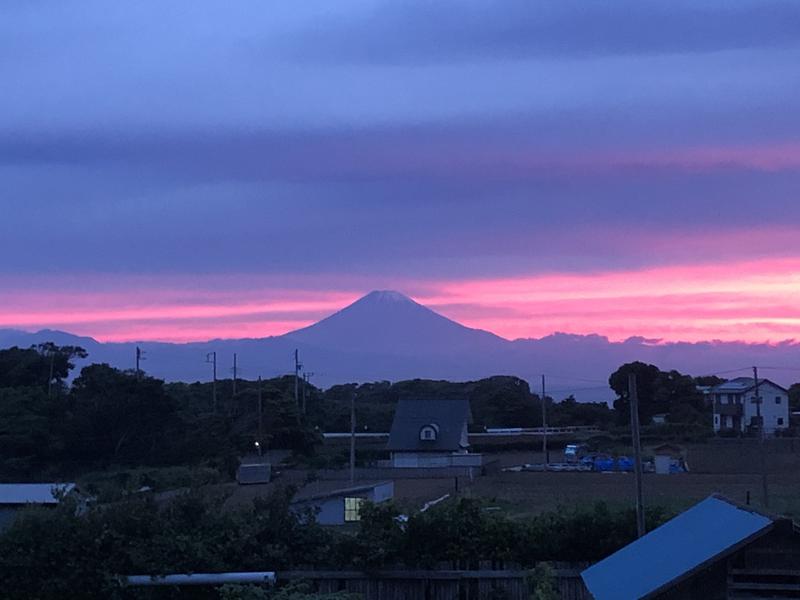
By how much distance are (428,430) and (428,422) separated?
0.55 metres

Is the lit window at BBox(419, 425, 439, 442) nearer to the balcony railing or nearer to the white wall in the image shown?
the balcony railing

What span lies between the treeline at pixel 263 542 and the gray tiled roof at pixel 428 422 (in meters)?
45.8

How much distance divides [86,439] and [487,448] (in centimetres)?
2600

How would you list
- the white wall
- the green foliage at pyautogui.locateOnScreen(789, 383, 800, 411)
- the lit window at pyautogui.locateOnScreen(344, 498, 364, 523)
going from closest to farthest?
the lit window at pyautogui.locateOnScreen(344, 498, 364, 523) < the white wall < the green foliage at pyautogui.locateOnScreen(789, 383, 800, 411)

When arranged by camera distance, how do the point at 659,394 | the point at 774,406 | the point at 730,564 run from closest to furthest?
the point at 730,564 < the point at 774,406 < the point at 659,394

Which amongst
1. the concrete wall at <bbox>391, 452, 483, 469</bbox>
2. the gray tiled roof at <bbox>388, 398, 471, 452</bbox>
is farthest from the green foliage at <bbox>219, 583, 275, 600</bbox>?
the gray tiled roof at <bbox>388, 398, 471, 452</bbox>

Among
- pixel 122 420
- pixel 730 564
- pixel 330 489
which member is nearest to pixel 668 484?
pixel 330 489

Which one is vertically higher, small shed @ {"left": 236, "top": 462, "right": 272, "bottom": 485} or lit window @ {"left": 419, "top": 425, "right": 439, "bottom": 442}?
lit window @ {"left": 419, "top": 425, "right": 439, "bottom": 442}

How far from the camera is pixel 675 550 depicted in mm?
10367

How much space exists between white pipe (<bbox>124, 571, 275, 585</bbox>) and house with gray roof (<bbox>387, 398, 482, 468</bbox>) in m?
44.8

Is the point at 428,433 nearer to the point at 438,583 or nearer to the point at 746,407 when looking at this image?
the point at 746,407

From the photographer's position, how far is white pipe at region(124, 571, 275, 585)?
54.8ft

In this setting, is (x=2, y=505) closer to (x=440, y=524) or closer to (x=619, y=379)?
(x=440, y=524)

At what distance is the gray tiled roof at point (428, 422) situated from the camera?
63.3 m
